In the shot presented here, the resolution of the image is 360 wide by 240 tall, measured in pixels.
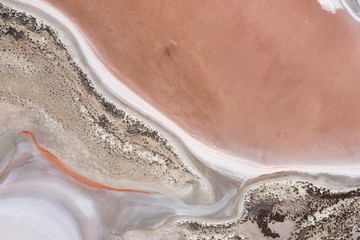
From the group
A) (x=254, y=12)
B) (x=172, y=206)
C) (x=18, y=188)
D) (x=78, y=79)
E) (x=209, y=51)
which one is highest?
(x=254, y=12)

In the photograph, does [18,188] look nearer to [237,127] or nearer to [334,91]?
[237,127]

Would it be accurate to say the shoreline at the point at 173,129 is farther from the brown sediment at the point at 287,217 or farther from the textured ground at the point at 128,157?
the brown sediment at the point at 287,217

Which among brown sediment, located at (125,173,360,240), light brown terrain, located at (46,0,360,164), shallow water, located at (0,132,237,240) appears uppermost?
light brown terrain, located at (46,0,360,164)

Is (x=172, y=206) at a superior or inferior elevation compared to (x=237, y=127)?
inferior

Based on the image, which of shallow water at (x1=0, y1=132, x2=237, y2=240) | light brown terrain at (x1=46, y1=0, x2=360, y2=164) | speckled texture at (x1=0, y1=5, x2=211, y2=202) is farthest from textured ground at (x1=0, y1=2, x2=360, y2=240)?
light brown terrain at (x1=46, y1=0, x2=360, y2=164)

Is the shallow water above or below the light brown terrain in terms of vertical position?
below

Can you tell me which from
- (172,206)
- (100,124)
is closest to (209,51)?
(100,124)

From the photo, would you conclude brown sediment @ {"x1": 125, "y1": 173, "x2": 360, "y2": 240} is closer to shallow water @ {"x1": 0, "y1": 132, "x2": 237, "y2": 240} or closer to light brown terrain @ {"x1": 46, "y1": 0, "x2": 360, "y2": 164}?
shallow water @ {"x1": 0, "y1": 132, "x2": 237, "y2": 240}
